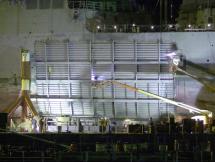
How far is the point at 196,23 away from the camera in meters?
43.0

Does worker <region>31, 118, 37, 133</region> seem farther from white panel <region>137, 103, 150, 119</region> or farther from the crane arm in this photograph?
white panel <region>137, 103, 150, 119</region>

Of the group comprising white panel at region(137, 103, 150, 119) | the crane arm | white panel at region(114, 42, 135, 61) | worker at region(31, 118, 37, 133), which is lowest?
worker at region(31, 118, 37, 133)

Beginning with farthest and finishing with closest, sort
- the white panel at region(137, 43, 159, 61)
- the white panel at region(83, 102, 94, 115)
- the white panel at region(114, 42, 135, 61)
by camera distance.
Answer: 1. the white panel at region(83, 102, 94, 115)
2. the white panel at region(114, 42, 135, 61)
3. the white panel at region(137, 43, 159, 61)

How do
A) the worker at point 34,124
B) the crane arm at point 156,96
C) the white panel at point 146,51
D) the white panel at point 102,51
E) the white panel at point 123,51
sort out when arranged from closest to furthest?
the crane arm at point 156,96 → the worker at point 34,124 → the white panel at point 146,51 → the white panel at point 123,51 → the white panel at point 102,51

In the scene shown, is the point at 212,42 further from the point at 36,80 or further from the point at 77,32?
the point at 36,80

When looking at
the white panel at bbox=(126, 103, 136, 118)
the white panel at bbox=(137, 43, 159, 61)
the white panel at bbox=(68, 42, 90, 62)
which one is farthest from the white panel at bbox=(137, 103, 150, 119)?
the white panel at bbox=(68, 42, 90, 62)

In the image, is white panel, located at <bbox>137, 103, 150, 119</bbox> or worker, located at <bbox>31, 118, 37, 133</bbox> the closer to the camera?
worker, located at <bbox>31, 118, 37, 133</bbox>

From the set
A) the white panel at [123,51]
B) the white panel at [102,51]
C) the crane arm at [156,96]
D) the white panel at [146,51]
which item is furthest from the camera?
the white panel at [102,51]

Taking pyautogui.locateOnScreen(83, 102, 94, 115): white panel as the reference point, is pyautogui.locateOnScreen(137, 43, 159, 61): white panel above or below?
above

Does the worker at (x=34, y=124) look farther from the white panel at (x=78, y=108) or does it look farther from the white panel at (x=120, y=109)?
the white panel at (x=120, y=109)

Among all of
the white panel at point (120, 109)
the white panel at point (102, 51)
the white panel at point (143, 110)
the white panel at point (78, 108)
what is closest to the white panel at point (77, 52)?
the white panel at point (102, 51)

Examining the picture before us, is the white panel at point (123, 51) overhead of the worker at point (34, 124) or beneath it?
overhead

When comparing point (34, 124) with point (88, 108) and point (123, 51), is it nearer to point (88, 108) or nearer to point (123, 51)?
point (88, 108)

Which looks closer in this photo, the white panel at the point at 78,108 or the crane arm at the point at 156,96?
the crane arm at the point at 156,96
